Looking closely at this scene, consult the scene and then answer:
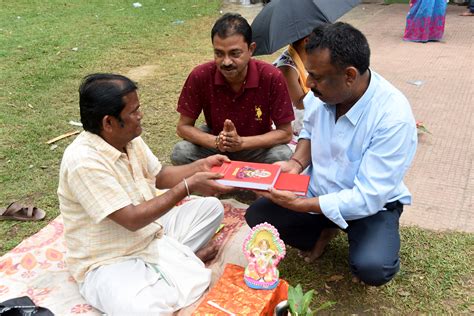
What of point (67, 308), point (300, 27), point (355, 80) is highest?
point (355, 80)

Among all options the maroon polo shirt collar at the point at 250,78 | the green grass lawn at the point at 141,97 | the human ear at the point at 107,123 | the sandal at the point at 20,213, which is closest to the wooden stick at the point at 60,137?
the green grass lawn at the point at 141,97

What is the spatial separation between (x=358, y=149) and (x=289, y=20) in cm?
176

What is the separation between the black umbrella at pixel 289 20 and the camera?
4121 mm

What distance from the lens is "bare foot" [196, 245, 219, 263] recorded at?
3324 millimetres

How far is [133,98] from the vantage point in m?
2.58

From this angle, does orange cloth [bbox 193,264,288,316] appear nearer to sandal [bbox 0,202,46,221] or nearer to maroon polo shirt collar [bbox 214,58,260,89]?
maroon polo shirt collar [bbox 214,58,260,89]

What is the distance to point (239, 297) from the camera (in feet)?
8.69

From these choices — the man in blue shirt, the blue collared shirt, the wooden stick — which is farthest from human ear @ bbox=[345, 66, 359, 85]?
the wooden stick

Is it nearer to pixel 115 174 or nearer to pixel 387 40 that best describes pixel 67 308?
pixel 115 174

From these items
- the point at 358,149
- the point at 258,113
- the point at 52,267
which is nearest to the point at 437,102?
the point at 258,113

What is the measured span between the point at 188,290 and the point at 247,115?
65.1 inches

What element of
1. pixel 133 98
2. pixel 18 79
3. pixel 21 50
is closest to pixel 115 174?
pixel 133 98

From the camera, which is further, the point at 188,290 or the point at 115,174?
the point at 188,290

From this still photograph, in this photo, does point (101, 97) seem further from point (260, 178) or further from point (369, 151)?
point (369, 151)
